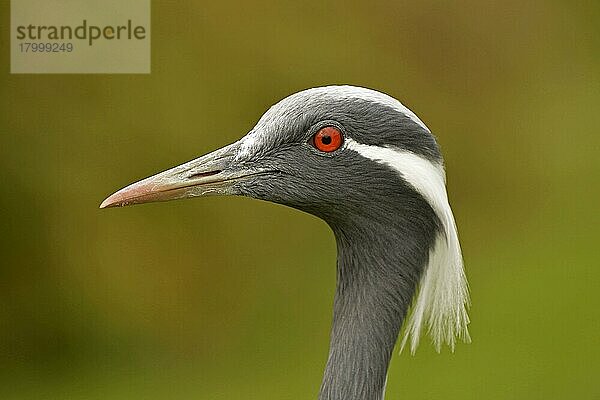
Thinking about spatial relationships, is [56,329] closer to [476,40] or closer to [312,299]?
[312,299]

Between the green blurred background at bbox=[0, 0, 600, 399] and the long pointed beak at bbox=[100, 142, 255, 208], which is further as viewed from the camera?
the green blurred background at bbox=[0, 0, 600, 399]

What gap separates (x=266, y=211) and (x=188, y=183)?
184 cm

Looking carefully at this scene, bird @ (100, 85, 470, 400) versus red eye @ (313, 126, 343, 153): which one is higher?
red eye @ (313, 126, 343, 153)

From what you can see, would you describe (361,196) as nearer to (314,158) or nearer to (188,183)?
(314,158)

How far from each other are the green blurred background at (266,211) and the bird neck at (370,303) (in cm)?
162

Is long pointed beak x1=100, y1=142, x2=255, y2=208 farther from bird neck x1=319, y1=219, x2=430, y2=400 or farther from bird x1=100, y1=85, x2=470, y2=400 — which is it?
bird neck x1=319, y1=219, x2=430, y2=400

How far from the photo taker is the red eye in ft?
4.77

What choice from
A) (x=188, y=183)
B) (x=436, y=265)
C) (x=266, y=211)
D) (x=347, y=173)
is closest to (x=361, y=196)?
(x=347, y=173)

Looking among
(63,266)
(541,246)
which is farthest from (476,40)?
(63,266)

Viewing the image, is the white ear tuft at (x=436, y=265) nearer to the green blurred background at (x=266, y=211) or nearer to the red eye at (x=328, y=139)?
the red eye at (x=328, y=139)

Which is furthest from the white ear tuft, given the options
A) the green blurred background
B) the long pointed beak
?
the green blurred background

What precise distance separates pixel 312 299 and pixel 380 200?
1.88 meters

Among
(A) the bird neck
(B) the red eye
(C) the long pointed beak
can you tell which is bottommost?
(A) the bird neck

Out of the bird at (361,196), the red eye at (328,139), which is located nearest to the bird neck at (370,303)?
the bird at (361,196)
